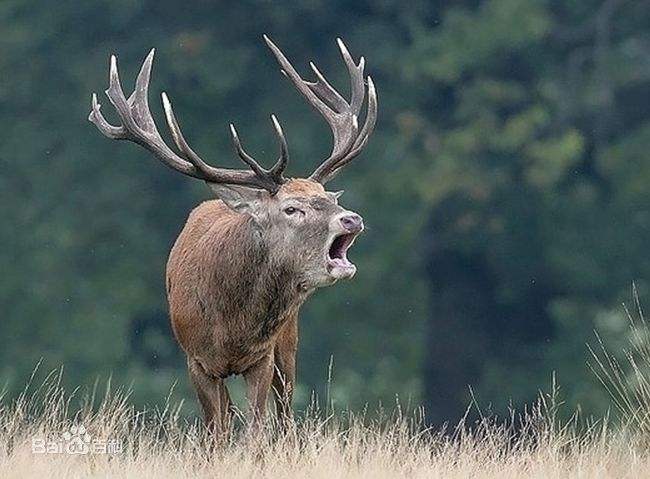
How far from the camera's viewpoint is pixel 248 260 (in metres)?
8.62

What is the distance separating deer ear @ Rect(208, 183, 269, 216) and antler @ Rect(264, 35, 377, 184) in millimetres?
282

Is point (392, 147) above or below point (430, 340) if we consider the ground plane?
above

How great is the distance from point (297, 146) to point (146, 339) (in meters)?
2.23

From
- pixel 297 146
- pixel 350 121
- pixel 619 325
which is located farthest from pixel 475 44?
pixel 350 121

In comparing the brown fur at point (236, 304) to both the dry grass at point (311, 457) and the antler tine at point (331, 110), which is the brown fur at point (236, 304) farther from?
the antler tine at point (331, 110)

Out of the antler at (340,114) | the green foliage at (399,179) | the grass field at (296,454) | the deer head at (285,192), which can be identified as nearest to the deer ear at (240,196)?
the deer head at (285,192)

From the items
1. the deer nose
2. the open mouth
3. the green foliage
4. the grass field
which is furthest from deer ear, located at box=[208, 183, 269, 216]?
the green foliage

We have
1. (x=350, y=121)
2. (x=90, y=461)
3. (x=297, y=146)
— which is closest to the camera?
(x=90, y=461)

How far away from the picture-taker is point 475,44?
20.5 metres

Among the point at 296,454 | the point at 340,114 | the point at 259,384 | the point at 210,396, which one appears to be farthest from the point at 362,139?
the point at 296,454

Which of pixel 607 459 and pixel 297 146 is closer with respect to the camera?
pixel 607 459

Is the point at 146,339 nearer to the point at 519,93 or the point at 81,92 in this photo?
the point at 81,92

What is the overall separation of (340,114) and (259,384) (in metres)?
1.26

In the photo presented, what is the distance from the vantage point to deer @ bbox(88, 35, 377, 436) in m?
8.34
